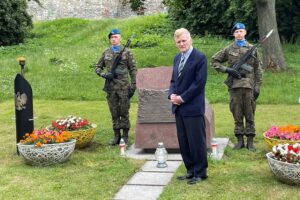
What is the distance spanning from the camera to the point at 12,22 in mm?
26562

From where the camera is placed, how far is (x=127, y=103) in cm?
940

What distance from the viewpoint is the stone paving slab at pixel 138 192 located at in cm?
655

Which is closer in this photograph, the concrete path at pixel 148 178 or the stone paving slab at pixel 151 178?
the concrete path at pixel 148 178

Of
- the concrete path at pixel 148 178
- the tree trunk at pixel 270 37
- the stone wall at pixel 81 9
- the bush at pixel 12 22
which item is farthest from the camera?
the stone wall at pixel 81 9

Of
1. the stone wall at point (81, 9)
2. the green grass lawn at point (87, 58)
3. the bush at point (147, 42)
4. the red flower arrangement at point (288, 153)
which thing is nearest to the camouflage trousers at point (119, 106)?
the red flower arrangement at point (288, 153)

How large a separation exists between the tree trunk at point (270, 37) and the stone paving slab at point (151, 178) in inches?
392

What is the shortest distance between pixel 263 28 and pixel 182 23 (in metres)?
11.7

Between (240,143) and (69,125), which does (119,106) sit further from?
(240,143)

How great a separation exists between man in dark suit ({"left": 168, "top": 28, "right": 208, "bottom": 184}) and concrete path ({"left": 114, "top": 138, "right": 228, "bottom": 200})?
45 centimetres

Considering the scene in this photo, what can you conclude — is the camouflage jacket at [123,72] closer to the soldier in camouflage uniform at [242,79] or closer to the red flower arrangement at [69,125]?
the red flower arrangement at [69,125]

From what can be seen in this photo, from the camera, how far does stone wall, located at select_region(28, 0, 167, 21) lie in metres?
35.4

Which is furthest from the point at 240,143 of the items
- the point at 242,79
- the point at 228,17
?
the point at 228,17

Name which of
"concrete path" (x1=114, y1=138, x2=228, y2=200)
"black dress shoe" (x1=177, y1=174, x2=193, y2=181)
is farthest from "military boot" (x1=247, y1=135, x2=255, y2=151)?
"black dress shoe" (x1=177, y1=174, x2=193, y2=181)

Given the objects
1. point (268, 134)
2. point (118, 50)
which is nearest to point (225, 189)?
point (268, 134)
